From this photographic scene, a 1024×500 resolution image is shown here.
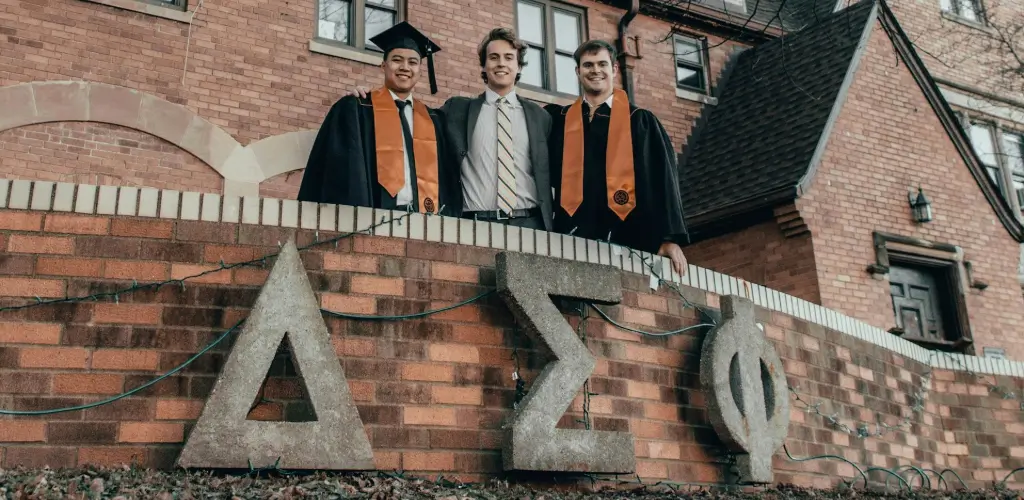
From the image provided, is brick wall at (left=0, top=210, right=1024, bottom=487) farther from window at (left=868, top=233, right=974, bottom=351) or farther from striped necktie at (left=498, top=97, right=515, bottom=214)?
window at (left=868, top=233, right=974, bottom=351)

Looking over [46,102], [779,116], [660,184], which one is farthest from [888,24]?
[46,102]

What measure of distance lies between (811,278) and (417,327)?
7.37m

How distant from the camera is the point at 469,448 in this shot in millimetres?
5102

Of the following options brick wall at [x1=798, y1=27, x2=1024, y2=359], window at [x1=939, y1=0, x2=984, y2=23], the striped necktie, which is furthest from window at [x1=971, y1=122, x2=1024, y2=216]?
the striped necktie

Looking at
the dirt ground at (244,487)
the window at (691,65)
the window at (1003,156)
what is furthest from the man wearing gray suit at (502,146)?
the window at (1003,156)

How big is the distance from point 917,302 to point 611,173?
314 inches

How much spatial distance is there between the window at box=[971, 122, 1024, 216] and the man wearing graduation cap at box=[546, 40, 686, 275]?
11.7m

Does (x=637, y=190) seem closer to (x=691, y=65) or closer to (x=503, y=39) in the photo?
(x=503, y=39)

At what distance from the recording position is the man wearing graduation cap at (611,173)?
632cm

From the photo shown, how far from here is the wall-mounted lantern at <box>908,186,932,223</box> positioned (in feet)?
41.6

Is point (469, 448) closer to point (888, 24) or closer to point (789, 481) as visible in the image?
point (789, 481)

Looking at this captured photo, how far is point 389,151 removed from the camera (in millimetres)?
6234

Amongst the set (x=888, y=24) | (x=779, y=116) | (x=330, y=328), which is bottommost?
(x=330, y=328)

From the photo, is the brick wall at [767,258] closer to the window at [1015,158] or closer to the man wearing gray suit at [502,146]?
the man wearing gray suit at [502,146]
